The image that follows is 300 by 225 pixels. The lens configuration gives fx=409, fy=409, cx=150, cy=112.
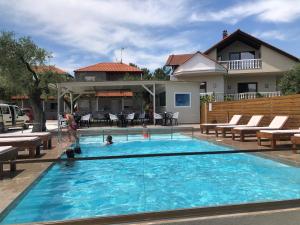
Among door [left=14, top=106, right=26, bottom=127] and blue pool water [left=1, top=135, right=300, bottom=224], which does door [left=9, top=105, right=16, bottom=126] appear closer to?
door [left=14, top=106, right=26, bottom=127]

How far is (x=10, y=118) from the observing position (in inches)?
1056

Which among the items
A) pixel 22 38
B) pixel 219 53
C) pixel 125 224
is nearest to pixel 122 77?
pixel 219 53

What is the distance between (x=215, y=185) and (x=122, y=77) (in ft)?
138

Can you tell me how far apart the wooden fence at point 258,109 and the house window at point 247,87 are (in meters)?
10.3

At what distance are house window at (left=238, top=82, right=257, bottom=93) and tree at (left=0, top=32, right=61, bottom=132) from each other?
19.1 metres

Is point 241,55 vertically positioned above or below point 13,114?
above

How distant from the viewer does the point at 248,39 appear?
3622 centimetres

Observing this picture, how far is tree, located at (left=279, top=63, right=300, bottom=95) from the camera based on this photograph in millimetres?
28562

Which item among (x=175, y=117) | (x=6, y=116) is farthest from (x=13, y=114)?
(x=175, y=117)

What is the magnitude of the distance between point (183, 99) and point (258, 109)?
8.97 meters

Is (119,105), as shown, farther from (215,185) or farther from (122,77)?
(215,185)

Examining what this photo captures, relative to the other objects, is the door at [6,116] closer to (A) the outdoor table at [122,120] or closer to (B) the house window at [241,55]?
(A) the outdoor table at [122,120]

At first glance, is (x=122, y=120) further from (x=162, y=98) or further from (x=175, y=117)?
(x=162, y=98)

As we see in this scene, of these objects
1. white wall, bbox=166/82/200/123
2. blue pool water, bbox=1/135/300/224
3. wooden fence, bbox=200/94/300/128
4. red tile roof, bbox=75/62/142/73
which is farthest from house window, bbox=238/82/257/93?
blue pool water, bbox=1/135/300/224
